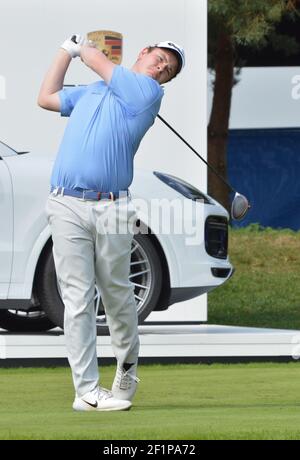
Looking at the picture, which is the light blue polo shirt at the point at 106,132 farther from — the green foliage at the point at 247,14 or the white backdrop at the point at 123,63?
the green foliage at the point at 247,14

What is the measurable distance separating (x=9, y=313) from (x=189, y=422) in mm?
5929

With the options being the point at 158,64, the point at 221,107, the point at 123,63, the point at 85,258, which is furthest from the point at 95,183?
the point at 221,107

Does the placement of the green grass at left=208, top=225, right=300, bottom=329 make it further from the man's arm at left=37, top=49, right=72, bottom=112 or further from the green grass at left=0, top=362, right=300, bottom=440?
the man's arm at left=37, top=49, right=72, bottom=112

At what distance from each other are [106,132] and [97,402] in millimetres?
1270

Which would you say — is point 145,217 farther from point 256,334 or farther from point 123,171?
point 123,171

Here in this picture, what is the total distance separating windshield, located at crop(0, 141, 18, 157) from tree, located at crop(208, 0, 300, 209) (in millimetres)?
9408

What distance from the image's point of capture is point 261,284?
64.2ft

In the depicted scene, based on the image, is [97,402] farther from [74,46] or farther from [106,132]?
[74,46]

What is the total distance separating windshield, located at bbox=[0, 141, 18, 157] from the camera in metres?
11.4

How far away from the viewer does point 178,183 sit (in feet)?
37.9

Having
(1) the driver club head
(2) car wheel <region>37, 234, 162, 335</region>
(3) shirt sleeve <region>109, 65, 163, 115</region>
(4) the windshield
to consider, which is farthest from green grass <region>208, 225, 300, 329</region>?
(3) shirt sleeve <region>109, 65, 163, 115</region>

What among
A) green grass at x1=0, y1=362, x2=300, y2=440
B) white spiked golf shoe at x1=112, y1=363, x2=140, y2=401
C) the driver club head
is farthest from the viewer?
the driver club head

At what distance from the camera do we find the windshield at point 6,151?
11.4 metres

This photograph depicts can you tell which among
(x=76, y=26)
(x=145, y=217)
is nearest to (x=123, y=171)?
(x=145, y=217)
